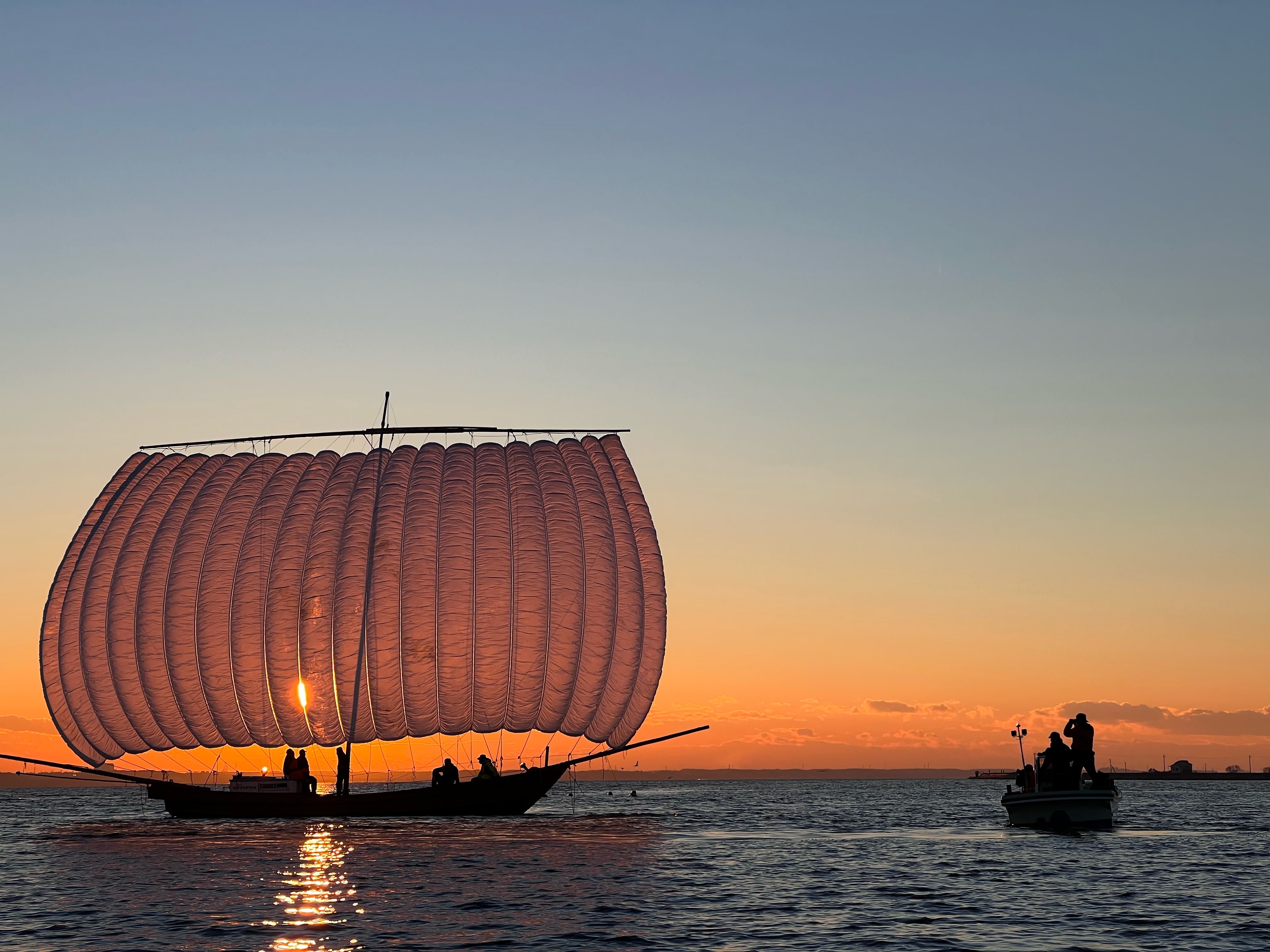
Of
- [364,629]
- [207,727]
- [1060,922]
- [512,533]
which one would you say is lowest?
[1060,922]

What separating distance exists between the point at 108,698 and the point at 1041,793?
123 feet

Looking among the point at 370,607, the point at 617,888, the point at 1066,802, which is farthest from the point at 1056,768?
the point at 370,607

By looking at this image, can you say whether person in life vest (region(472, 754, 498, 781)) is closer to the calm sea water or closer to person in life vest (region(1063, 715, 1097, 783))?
the calm sea water

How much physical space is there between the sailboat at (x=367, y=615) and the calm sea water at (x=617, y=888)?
410 cm

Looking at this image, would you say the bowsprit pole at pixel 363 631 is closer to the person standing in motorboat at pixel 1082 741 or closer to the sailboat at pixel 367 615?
the sailboat at pixel 367 615

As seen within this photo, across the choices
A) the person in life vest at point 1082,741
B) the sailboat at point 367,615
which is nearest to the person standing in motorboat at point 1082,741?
the person in life vest at point 1082,741

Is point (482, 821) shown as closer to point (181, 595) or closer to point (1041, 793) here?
point (181, 595)

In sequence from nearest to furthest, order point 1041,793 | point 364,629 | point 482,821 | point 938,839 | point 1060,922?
point 1060,922 → point 1041,793 → point 364,629 → point 938,839 → point 482,821

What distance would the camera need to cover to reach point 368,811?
62.2 metres

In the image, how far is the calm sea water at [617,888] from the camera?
2980 cm

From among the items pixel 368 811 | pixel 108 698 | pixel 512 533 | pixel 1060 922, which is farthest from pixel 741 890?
pixel 108 698

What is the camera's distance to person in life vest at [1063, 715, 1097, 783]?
156 ft

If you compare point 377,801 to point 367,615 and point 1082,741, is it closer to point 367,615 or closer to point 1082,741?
point 367,615

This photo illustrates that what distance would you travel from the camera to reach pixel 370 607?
57844 mm
